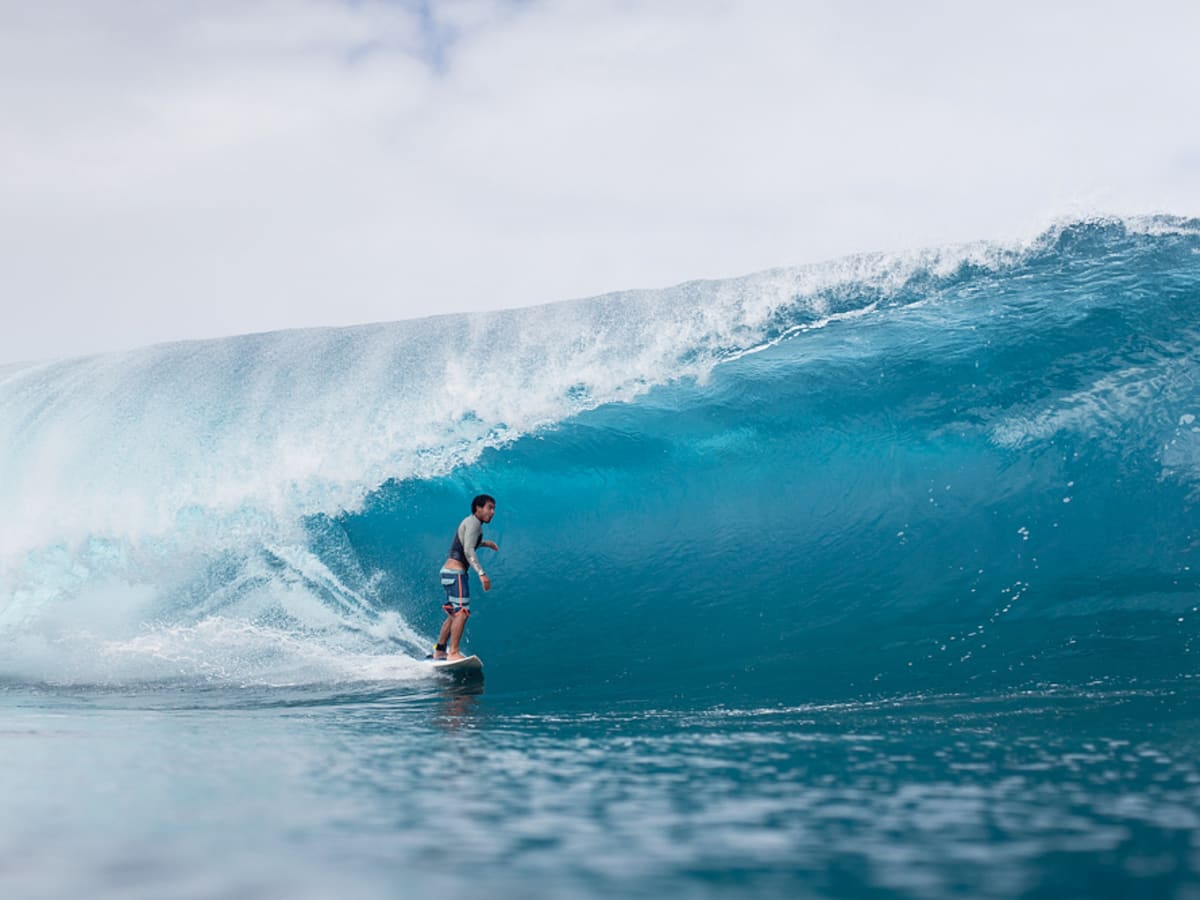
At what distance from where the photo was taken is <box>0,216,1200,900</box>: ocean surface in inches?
90.4

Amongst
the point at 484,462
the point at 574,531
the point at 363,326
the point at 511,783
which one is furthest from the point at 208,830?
the point at 363,326

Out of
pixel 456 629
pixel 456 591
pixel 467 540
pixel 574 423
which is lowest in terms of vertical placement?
pixel 456 629

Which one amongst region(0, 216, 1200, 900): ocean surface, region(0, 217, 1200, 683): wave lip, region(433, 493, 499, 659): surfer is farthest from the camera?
region(0, 217, 1200, 683): wave lip

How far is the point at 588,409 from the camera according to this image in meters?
10.0

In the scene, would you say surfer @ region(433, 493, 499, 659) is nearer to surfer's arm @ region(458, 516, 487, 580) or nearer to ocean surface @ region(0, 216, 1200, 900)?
surfer's arm @ region(458, 516, 487, 580)

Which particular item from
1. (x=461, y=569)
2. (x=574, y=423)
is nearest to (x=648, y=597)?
(x=461, y=569)

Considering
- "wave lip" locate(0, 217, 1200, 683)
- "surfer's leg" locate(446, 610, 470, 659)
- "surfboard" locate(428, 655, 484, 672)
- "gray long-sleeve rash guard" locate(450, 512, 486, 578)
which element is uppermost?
"wave lip" locate(0, 217, 1200, 683)

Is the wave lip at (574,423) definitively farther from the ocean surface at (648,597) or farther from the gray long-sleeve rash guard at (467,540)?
the gray long-sleeve rash guard at (467,540)

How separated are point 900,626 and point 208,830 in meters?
5.43

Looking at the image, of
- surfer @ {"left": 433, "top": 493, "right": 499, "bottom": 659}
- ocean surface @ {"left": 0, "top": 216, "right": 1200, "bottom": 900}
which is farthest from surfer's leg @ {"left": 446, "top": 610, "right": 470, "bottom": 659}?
ocean surface @ {"left": 0, "top": 216, "right": 1200, "bottom": 900}

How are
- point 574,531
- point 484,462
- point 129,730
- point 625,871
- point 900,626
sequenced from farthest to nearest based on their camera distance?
point 484,462 < point 574,531 < point 900,626 < point 129,730 < point 625,871

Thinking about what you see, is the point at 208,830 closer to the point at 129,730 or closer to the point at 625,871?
the point at 625,871

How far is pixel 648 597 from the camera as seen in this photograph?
7.93 metres

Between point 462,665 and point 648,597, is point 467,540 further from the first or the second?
point 648,597
